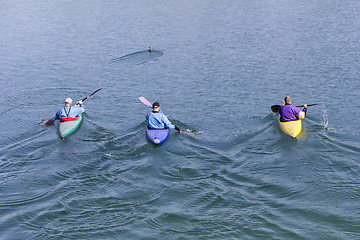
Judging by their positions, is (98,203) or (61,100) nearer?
(98,203)

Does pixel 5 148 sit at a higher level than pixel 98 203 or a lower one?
higher

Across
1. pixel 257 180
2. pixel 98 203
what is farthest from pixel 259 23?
pixel 98 203

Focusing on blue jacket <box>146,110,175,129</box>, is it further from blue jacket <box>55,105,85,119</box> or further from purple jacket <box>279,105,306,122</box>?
purple jacket <box>279,105,306,122</box>

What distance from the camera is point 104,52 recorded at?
34.0 meters

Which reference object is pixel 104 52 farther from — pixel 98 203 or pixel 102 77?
pixel 98 203

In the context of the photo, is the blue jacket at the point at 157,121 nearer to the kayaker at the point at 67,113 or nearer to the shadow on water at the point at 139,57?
the kayaker at the point at 67,113

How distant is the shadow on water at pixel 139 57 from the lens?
103 feet

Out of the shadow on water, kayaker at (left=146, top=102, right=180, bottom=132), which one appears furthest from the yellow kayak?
the shadow on water

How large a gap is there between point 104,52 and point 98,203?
23557 millimetres

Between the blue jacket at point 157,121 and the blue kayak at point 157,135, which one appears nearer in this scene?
the blue kayak at point 157,135

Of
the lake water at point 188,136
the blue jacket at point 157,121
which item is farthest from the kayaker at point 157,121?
the lake water at point 188,136

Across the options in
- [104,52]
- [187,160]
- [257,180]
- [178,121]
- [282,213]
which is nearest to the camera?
[282,213]

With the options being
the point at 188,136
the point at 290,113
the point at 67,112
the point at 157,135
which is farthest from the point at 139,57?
the point at 290,113

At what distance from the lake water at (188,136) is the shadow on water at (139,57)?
0.72 ft
